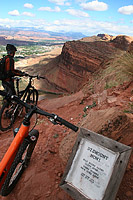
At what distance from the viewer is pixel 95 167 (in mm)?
1695

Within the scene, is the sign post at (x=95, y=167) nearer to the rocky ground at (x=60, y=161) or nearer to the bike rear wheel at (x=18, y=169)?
the rocky ground at (x=60, y=161)

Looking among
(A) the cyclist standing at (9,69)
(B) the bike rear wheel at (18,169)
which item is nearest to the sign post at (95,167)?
(B) the bike rear wheel at (18,169)

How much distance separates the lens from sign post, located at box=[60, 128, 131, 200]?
5.28 feet

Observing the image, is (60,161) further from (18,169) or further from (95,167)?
(95,167)

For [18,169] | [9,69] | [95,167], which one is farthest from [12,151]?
[9,69]

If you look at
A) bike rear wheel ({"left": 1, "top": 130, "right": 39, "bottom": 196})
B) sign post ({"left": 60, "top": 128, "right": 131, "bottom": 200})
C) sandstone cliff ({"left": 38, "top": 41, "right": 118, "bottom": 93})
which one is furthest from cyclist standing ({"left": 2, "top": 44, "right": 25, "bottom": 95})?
sandstone cliff ({"left": 38, "top": 41, "right": 118, "bottom": 93})

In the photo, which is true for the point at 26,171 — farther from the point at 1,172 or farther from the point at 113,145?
the point at 113,145

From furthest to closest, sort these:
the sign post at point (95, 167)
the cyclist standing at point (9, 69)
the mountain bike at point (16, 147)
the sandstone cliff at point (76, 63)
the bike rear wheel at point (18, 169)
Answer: the sandstone cliff at point (76, 63)
the cyclist standing at point (9, 69)
the bike rear wheel at point (18, 169)
the mountain bike at point (16, 147)
the sign post at point (95, 167)

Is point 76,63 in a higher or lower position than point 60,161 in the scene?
higher

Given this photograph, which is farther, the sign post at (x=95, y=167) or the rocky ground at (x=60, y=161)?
the rocky ground at (x=60, y=161)

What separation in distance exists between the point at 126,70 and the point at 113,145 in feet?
9.76

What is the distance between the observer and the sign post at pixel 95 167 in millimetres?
1609

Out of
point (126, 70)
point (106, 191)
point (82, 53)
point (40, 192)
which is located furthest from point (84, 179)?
point (82, 53)

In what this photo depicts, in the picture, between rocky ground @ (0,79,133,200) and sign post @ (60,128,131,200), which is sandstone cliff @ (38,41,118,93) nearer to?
rocky ground @ (0,79,133,200)
